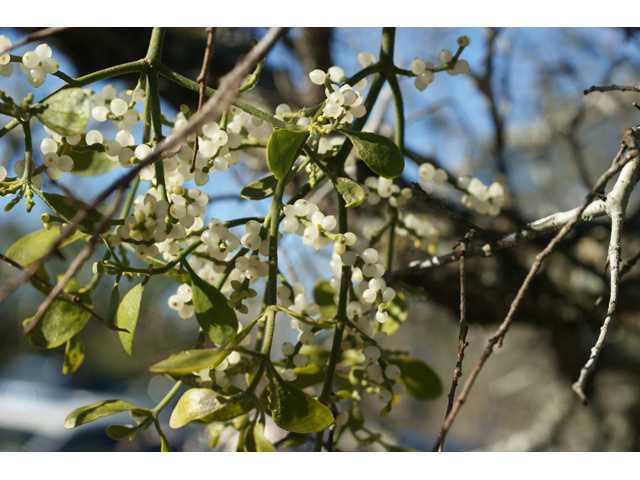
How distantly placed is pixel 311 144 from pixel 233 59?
25.2 inches

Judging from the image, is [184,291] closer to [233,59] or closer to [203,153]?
[203,153]

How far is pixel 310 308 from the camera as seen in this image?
0.42m

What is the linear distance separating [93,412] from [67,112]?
0.21 metres

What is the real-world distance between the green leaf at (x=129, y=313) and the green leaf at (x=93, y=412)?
44 millimetres

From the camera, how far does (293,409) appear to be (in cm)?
30

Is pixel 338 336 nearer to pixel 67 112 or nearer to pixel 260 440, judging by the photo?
pixel 260 440

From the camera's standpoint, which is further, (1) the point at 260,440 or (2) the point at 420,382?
(2) the point at 420,382

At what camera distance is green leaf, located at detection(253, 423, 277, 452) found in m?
0.35

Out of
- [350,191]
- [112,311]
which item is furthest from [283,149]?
[112,311]

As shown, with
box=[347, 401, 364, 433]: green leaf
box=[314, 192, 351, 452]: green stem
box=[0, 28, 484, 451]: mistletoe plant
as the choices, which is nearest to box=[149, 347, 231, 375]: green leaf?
box=[0, 28, 484, 451]: mistletoe plant

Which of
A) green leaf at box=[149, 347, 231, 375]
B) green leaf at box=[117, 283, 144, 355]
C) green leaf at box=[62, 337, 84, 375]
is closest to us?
green leaf at box=[149, 347, 231, 375]

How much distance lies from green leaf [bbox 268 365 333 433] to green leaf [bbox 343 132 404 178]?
0.48ft

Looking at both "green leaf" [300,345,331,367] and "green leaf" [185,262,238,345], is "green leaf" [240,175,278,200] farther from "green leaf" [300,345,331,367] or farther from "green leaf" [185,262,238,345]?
"green leaf" [300,345,331,367]
